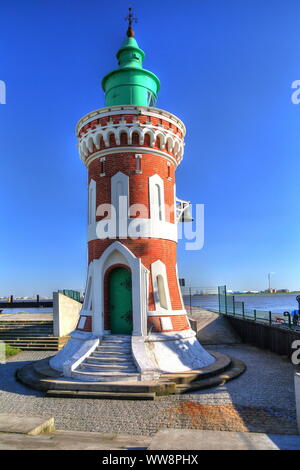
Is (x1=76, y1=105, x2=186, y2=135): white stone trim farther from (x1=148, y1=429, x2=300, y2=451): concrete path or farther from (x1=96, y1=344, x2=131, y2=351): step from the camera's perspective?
(x1=148, y1=429, x2=300, y2=451): concrete path

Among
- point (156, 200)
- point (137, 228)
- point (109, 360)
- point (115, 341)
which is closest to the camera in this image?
point (109, 360)

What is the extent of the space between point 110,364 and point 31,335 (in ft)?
34.6

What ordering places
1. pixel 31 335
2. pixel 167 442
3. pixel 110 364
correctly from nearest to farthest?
pixel 167 442 < pixel 110 364 < pixel 31 335

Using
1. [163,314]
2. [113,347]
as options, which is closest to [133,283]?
[163,314]

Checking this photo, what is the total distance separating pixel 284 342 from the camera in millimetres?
15641

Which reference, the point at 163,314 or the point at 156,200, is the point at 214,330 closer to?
the point at 163,314

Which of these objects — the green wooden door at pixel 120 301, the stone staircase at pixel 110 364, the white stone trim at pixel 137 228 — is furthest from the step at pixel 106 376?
the white stone trim at pixel 137 228

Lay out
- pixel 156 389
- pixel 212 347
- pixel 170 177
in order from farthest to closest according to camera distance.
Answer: pixel 212 347, pixel 170 177, pixel 156 389

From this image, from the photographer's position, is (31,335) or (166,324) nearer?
(166,324)

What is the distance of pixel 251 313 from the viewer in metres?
21.7

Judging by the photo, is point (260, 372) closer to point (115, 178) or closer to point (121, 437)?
point (121, 437)

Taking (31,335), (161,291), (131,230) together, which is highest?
(131,230)
